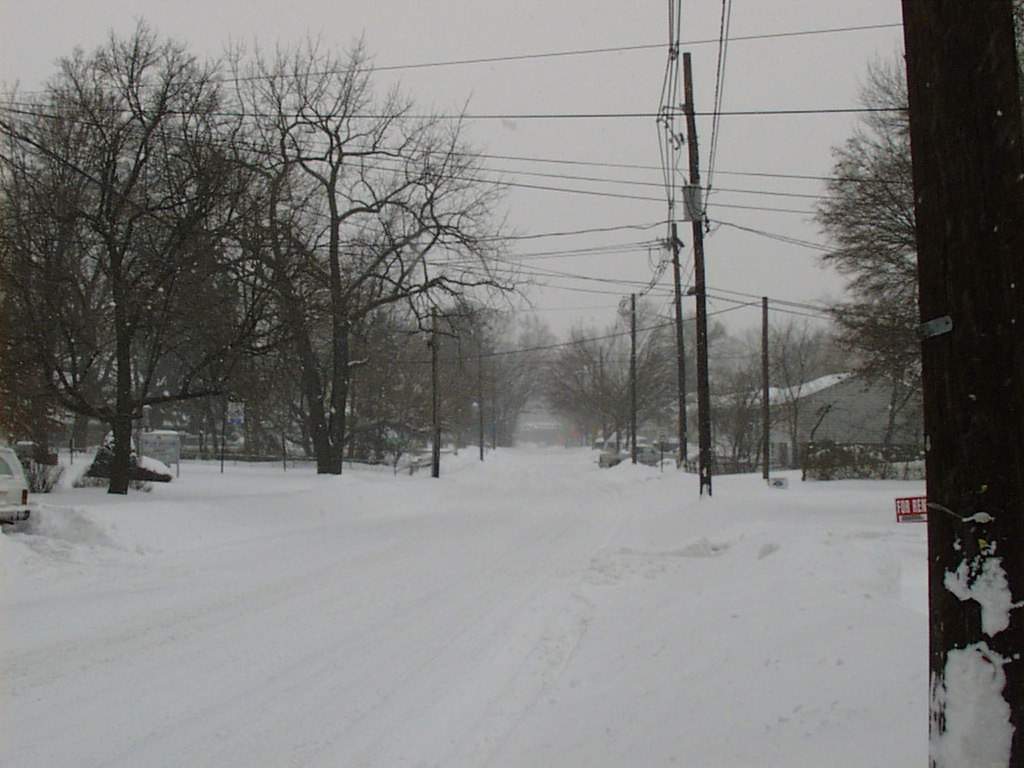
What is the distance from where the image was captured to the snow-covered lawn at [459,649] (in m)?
4.88

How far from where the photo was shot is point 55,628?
7914mm

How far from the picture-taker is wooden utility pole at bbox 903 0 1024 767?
126 inches

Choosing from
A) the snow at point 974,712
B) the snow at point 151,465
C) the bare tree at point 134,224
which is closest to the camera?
the snow at point 974,712

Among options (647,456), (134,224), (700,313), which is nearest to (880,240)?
(700,313)

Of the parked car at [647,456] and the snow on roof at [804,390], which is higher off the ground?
the snow on roof at [804,390]

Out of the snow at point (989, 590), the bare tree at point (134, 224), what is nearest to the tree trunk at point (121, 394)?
the bare tree at point (134, 224)

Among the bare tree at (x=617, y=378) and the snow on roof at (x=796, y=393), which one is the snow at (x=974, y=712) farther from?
the bare tree at (x=617, y=378)

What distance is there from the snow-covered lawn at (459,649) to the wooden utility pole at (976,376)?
891 mm

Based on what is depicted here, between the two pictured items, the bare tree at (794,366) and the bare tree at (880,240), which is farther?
the bare tree at (794,366)

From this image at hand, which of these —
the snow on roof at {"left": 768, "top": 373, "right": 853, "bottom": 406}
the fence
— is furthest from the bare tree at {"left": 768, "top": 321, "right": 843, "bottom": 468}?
the fence

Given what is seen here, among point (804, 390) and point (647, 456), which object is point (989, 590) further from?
point (804, 390)

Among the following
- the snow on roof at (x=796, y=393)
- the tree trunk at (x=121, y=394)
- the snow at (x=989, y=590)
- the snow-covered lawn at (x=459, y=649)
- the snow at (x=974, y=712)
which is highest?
the snow on roof at (x=796, y=393)

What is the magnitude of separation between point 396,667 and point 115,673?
6.75 ft

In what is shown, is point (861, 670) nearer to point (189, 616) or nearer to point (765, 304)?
point (189, 616)
